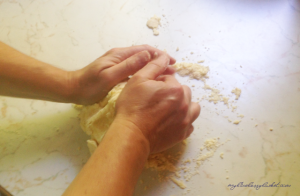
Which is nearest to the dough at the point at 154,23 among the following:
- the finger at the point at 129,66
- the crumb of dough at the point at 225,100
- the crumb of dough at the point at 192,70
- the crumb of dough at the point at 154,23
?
the crumb of dough at the point at 154,23

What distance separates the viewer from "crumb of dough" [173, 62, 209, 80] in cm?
88

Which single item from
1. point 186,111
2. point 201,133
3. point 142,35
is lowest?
point 201,133

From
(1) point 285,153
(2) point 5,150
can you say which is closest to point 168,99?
(1) point 285,153

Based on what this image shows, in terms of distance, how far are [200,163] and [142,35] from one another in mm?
688

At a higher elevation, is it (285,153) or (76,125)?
(76,125)

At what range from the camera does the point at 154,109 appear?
23.0 inches

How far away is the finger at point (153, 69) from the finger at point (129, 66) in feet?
0.14

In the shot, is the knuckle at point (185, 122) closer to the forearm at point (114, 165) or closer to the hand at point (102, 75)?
the forearm at point (114, 165)

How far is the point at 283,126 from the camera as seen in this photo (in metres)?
0.77

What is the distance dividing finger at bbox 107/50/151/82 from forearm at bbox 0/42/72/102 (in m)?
0.19

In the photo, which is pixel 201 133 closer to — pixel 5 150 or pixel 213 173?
pixel 213 173

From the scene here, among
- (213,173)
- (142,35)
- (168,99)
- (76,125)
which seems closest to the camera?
(168,99)

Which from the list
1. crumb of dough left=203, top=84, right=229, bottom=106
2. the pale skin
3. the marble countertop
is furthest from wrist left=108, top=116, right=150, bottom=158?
crumb of dough left=203, top=84, right=229, bottom=106

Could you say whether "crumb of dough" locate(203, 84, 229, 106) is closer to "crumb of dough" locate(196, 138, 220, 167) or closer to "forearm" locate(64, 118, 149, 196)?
"crumb of dough" locate(196, 138, 220, 167)
